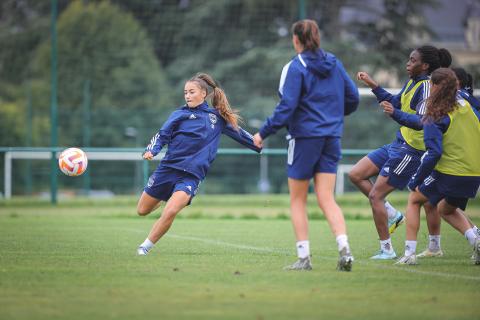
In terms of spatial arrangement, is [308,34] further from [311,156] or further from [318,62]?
[311,156]

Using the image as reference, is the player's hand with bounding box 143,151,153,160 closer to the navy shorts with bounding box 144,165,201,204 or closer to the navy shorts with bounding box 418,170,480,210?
the navy shorts with bounding box 144,165,201,204

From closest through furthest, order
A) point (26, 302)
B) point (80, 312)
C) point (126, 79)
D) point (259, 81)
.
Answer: point (80, 312)
point (26, 302)
point (259, 81)
point (126, 79)

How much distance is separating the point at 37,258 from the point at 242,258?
193cm

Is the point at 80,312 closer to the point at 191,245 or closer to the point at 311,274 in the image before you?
the point at 311,274

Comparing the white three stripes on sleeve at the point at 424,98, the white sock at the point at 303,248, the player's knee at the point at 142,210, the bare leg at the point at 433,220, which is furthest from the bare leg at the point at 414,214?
the player's knee at the point at 142,210

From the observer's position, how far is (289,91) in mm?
7523

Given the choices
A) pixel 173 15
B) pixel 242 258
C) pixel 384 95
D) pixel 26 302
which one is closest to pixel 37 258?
pixel 242 258

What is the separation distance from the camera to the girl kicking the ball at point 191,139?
30.9ft

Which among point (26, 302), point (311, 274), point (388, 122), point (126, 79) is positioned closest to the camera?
point (26, 302)

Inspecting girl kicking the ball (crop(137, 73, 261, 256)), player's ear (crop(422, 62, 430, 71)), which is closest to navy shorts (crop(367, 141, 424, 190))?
player's ear (crop(422, 62, 430, 71))

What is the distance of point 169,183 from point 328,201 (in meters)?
2.33

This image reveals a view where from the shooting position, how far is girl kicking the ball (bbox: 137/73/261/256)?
371 inches

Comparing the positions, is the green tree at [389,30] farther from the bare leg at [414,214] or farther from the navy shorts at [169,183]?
the bare leg at [414,214]

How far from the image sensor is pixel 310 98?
7.61 metres
